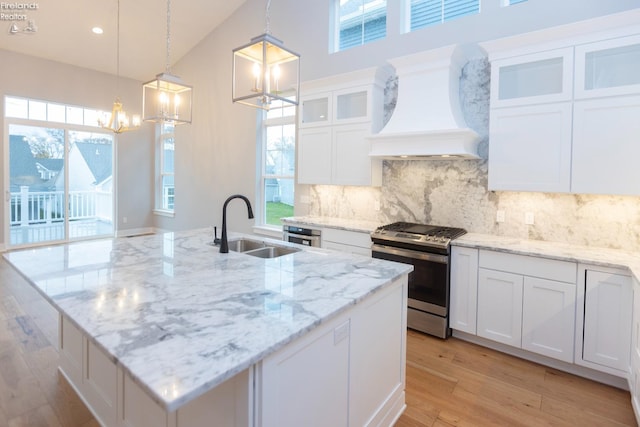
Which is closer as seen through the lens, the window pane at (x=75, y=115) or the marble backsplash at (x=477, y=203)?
the marble backsplash at (x=477, y=203)

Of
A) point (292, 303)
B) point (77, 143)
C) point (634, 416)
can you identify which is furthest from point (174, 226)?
point (634, 416)

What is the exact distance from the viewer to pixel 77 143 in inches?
273

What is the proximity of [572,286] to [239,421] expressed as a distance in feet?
8.31

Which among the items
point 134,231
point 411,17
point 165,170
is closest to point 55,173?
point 134,231

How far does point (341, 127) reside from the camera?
4.16 meters

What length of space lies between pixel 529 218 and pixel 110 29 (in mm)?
6862

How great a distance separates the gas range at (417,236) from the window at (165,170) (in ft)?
18.7

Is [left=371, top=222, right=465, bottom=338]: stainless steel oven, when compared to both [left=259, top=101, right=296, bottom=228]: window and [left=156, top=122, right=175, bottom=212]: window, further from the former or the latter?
[left=156, top=122, right=175, bottom=212]: window

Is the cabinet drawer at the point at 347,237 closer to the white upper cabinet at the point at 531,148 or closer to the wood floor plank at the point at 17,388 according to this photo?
the white upper cabinet at the point at 531,148

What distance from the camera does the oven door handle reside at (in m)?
3.09

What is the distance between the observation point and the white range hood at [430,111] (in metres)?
3.21

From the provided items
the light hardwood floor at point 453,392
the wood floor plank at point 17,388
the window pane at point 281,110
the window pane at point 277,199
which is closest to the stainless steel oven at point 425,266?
the light hardwood floor at point 453,392

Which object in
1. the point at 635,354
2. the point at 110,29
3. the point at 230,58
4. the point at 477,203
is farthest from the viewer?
the point at 230,58

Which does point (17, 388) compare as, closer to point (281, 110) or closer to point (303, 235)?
point (303, 235)
